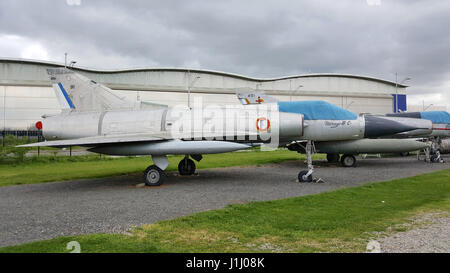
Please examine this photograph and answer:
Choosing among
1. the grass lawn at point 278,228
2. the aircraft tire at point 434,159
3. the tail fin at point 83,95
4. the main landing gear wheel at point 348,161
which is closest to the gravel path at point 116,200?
the grass lawn at point 278,228

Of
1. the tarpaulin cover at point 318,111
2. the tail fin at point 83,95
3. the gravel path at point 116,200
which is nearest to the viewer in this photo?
Result: the gravel path at point 116,200

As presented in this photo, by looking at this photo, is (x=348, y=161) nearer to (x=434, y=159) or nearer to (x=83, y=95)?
(x=434, y=159)

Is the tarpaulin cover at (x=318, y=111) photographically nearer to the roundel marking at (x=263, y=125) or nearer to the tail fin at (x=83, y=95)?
the roundel marking at (x=263, y=125)

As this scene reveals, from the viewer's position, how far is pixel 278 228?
4.91 m

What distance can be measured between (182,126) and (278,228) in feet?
19.6

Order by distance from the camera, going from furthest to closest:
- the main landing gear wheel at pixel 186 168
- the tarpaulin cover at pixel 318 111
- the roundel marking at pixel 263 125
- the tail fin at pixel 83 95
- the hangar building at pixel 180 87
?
the hangar building at pixel 180 87 → the main landing gear wheel at pixel 186 168 → the tail fin at pixel 83 95 → the tarpaulin cover at pixel 318 111 → the roundel marking at pixel 263 125

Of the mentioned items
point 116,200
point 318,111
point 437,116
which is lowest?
point 116,200

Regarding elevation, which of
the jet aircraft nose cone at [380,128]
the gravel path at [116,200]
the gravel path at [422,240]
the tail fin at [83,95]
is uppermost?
the tail fin at [83,95]

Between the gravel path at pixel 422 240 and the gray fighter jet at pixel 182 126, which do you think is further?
the gray fighter jet at pixel 182 126

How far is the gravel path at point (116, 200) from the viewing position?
532 cm

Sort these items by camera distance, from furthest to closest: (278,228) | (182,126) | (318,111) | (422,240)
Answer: (318,111) < (182,126) < (278,228) < (422,240)

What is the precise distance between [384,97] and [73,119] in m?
47.6

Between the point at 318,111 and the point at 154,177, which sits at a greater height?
the point at 318,111

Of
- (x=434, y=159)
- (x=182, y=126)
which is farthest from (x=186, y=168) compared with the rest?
(x=434, y=159)
